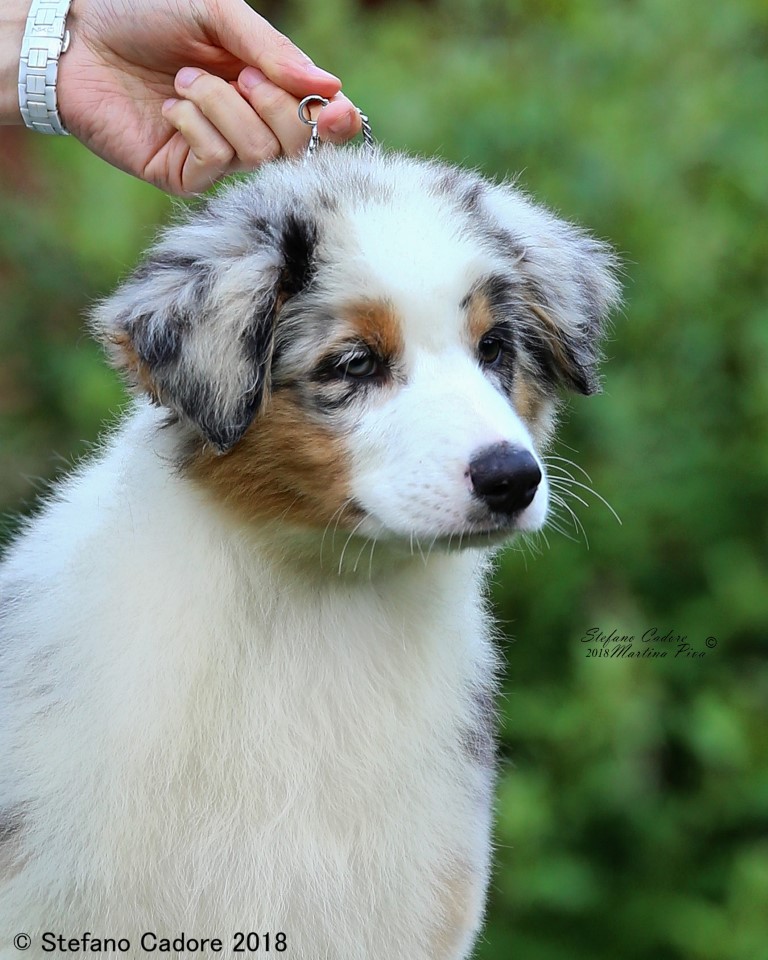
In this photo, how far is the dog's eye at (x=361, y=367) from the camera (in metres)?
3.08

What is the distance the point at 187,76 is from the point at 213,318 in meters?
0.94

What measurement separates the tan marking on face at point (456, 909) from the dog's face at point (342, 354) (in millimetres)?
897

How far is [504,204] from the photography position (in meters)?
3.56

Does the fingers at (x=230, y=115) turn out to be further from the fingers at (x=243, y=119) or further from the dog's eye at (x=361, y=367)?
the dog's eye at (x=361, y=367)

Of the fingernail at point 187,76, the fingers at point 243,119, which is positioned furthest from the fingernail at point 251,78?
the fingernail at point 187,76

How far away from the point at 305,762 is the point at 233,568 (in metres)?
0.48

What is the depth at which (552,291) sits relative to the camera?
3.49 m

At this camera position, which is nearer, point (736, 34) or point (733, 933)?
point (733, 933)

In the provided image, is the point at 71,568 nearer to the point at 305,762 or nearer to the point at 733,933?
the point at 305,762

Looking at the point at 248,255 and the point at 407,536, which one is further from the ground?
the point at 248,255

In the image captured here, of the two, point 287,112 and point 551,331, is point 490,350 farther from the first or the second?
point 287,112

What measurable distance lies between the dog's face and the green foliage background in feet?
7.47

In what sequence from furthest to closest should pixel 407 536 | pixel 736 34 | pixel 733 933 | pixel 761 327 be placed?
pixel 736 34
pixel 761 327
pixel 733 933
pixel 407 536

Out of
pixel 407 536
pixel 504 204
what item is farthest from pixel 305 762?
pixel 504 204
